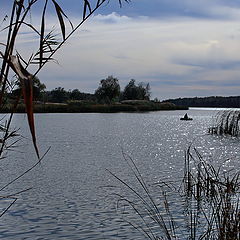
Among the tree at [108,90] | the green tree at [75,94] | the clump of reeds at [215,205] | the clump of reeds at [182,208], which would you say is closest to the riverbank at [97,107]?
the tree at [108,90]

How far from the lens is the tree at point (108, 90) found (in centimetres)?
9269

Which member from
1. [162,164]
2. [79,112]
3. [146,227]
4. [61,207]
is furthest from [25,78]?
[79,112]

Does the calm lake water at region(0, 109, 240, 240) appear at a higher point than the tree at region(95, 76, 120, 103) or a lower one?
lower

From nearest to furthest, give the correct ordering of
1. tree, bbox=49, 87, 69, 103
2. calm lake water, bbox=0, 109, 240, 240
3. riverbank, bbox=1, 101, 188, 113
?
calm lake water, bbox=0, 109, 240, 240
riverbank, bbox=1, 101, 188, 113
tree, bbox=49, 87, 69, 103

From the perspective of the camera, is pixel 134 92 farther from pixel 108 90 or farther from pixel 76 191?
pixel 76 191

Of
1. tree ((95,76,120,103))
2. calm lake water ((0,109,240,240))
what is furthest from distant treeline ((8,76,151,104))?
calm lake water ((0,109,240,240))

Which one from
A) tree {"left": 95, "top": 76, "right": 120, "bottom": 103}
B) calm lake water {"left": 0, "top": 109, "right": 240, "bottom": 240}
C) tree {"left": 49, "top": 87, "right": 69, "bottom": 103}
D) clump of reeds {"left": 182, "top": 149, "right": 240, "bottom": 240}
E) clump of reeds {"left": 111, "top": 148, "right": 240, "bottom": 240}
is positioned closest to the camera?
clump of reeds {"left": 182, "top": 149, "right": 240, "bottom": 240}

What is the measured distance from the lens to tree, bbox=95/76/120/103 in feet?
304

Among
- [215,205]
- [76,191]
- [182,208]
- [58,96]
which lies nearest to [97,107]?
[58,96]

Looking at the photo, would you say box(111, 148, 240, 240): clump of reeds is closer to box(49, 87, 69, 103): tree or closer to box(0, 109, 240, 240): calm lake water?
box(0, 109, 240, 240): calm lake water

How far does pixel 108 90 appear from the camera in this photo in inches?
3656

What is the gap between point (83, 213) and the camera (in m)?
8.08

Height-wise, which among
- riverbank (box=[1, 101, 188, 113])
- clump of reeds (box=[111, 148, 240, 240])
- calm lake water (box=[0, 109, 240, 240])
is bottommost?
calm lake water (box=[0, 109, 240, 240])

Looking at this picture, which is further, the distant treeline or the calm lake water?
the distant treeline
